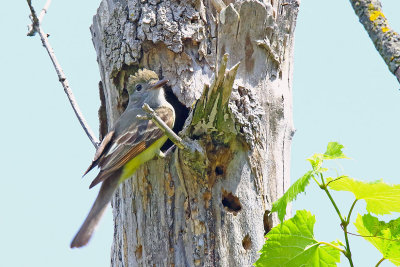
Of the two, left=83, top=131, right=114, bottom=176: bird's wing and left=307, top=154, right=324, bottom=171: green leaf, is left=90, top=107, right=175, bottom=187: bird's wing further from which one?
left=307, top=154, right=324, bottom=171: green leaf

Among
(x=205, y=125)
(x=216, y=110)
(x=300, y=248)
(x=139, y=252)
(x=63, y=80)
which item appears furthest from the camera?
(x=63, y=80)

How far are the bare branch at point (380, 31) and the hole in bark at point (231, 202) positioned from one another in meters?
1.89

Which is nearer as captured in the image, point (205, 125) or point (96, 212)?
point (205, 125)

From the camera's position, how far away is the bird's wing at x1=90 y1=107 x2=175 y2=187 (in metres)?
6.07

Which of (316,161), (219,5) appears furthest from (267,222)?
(219,5)

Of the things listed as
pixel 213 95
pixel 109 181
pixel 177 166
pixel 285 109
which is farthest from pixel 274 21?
pixel 109 181

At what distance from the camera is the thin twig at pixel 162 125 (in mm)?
4484

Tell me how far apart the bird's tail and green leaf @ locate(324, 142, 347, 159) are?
309 centimetres

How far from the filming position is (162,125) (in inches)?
182

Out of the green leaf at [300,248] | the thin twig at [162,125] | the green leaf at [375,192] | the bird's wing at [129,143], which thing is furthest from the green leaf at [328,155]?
the bird's wing at [129,143]

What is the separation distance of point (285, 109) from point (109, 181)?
197 cm

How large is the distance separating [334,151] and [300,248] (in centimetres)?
68

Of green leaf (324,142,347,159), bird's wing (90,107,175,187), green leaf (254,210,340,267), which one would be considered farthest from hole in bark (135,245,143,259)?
green leaf (324,142,347,159)

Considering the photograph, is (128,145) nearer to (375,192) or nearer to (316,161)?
(316,161)
